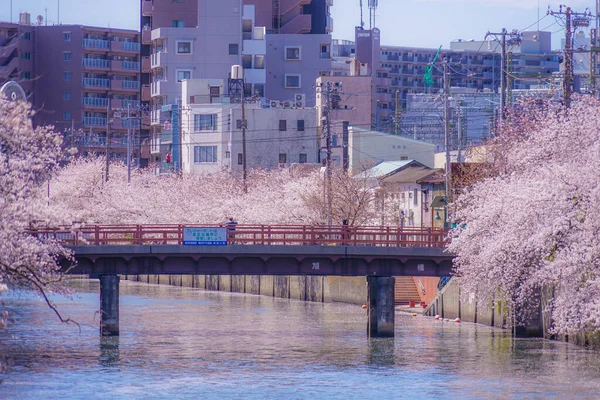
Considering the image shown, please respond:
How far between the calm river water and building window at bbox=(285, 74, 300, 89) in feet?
181

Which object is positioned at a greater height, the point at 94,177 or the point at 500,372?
the point at 94,177

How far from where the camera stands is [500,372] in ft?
141

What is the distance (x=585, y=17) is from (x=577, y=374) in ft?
73.0

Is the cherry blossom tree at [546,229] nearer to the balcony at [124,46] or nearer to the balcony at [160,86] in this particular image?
the balcony at [160,86]

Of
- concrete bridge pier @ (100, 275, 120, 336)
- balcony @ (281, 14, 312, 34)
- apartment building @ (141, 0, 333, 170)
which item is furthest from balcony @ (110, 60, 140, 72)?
concrete bridge pier @ (100, 275, 120, 336)

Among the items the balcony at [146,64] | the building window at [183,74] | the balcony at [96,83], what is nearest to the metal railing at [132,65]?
the balcony at [96,83]

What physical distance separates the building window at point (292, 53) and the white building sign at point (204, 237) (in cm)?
6596

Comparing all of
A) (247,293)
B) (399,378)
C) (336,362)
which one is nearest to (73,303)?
(247,293)

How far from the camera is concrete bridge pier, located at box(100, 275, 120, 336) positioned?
53.3 meters

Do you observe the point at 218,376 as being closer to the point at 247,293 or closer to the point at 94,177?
the point at 247,293

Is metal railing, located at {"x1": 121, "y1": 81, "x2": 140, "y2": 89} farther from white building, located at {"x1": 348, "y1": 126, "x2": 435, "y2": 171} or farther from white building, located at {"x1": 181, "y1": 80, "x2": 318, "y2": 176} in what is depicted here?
white building, located at {"x1": 348, "y1": 126, "x2": 435, "y2": 171}

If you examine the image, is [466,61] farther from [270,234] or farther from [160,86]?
[270,234]

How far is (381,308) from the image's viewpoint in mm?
54781

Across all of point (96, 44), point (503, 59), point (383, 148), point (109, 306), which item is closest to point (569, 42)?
point (503, 59)
